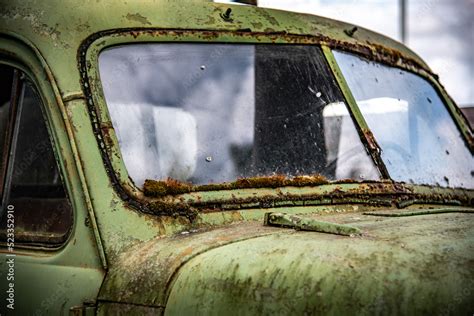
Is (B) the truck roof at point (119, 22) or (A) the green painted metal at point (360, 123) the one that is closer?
(B) the truck roof at point (119, 22)

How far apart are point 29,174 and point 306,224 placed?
115cm

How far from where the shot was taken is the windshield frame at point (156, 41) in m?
3.29

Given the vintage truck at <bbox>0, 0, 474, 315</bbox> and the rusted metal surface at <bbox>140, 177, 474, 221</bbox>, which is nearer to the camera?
the vintage truck at <bbox>0, 0, 474, 315</bbox>

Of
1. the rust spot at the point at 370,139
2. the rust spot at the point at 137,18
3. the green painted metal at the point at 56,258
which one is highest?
the rust spot at the point at 137,18

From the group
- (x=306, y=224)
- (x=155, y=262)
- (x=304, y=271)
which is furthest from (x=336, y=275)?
(x=155, y=262)

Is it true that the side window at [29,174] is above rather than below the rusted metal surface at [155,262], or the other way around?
above

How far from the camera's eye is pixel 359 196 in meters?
3.67

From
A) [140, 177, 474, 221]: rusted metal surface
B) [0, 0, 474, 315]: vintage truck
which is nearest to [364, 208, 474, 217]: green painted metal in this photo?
[0, 0, 474, 315]: vintage truck

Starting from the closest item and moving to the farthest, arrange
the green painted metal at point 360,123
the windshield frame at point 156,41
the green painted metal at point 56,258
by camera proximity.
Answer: the green painted metal at point 56,258 → the windshield frame at point 156,41 → the green painted metal at point 360,123

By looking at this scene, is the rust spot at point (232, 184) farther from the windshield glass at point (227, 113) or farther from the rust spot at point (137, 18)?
the rust spot at point (137, 18)

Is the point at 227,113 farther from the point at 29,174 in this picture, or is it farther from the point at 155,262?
the point at 155,262

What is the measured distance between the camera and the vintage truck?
8.85 feet

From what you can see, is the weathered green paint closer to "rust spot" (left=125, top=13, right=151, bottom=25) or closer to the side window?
the side window

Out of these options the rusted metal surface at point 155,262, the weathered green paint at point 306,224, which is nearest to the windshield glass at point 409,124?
the weathered green paint at point 306,224
